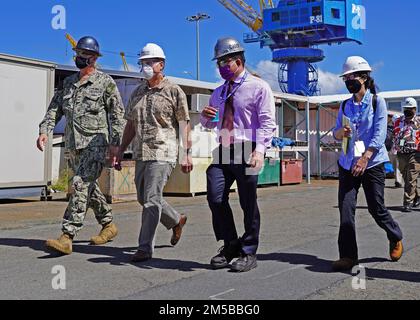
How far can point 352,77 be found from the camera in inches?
204

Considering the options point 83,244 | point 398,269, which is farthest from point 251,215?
point 83,244

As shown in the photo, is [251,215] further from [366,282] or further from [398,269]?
[398,269]

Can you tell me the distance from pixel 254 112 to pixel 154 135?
107 cm

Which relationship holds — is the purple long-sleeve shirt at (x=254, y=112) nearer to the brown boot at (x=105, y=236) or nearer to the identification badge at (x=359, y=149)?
the identification badge at (x=359, y=149)

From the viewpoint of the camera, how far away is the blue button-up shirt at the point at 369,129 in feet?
16.7

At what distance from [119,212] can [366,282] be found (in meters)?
6.46

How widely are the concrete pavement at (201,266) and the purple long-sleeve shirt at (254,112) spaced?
1.20 m

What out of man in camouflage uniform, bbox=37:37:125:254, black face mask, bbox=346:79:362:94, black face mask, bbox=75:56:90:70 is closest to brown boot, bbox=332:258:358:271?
black face mask, bbox=346:79:362:94

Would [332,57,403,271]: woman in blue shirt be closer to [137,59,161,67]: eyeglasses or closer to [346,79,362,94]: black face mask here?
[346,79,362,94]: black face mask

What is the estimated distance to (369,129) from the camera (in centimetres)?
520

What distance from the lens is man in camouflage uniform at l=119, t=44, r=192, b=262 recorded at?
211 inches

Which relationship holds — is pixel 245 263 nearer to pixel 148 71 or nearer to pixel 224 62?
pixel 224 62

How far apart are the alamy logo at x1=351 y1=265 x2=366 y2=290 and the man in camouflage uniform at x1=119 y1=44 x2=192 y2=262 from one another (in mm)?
1862

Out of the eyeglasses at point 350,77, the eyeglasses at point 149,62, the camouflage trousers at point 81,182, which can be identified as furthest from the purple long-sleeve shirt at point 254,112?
the camouflage trousers at point 81,182
